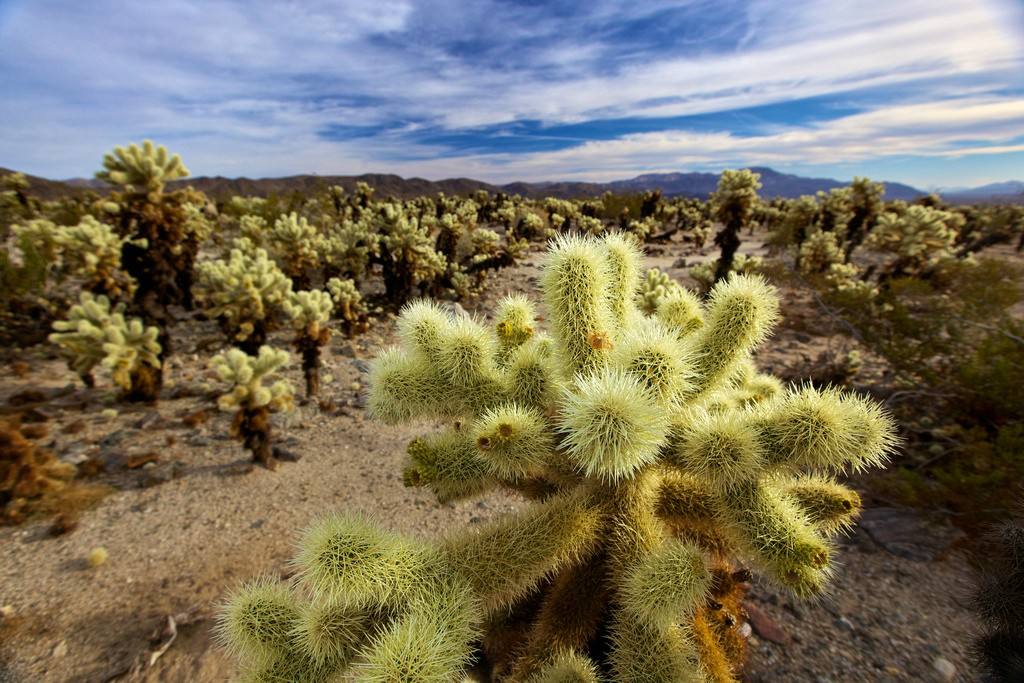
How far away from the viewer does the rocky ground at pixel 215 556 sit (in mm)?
2750

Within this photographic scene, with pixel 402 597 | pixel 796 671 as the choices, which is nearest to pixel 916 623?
pixel 796 671

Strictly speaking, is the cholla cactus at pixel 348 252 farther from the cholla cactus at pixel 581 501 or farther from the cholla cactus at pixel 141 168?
the cholla cactus at pixel 581 501

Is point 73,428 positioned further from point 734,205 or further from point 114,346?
point 734,205

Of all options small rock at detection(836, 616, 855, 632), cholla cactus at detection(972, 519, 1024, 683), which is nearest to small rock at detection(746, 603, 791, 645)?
small rock at detection(836, 616, 855, 632)

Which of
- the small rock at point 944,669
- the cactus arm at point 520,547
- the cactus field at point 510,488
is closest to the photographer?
the cactus field at point 510,488

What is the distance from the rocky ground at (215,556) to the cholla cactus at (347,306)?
289 cm

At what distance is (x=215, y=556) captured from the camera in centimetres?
359

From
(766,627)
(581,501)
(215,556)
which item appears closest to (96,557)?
(215,556)

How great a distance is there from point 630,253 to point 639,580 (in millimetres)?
1465

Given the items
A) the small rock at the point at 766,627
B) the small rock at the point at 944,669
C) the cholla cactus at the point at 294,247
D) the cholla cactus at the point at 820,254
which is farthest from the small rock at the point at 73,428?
the cholla cactus at the point at 820,254

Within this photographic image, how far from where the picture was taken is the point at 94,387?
6.16 meters

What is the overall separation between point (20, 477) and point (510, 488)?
4.63 metres

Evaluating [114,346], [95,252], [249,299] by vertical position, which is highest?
[95,252]

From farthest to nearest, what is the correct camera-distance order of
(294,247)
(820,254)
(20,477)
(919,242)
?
(820,254) → (919,242) → (294,247) → (20,477)
